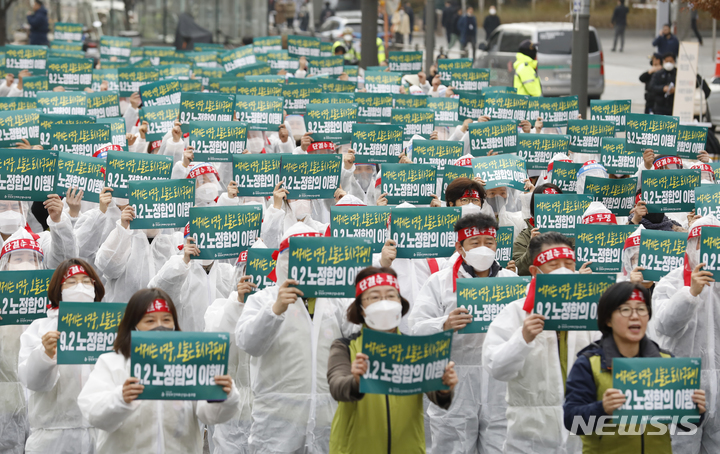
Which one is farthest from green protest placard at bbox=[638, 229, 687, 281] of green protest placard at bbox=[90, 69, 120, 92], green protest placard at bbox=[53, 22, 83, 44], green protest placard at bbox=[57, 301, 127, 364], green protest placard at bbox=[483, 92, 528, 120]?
green protest placard at bbox=[53, 22, 83, 44]

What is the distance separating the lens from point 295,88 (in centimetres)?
1309

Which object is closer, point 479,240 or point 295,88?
point 479,240

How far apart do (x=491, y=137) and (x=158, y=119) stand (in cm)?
388

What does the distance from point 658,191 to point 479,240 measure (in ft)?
9.35

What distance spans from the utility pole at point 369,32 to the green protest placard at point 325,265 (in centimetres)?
1705

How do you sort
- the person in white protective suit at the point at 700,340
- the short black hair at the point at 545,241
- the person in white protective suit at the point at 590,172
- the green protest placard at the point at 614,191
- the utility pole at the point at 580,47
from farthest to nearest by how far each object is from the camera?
the utility pole at the point at 580,47 < the person in white protective suit at the point at 590,172 < the green protest placard at the point at 614,191 < the person in white protective suit at the point at 700,340 < the short black hair at the point at 545,241

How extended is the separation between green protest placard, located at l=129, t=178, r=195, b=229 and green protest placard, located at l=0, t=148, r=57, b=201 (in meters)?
1.32

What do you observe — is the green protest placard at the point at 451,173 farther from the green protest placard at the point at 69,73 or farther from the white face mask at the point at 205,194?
the green protest placard at the point at 69,73

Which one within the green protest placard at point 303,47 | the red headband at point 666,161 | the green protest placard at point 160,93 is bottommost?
the red headband at point 666,161

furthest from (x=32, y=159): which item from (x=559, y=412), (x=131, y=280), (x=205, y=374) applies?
(x=559, y=412)

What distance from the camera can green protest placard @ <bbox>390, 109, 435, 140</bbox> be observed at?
1180 cm

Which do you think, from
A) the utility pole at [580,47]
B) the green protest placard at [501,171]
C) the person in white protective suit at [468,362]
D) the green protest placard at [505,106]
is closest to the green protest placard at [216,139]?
the green protest placard at [501,171]

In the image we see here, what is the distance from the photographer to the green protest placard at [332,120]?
10.8 meters

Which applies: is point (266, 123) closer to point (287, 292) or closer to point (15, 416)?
point (15, 416)
